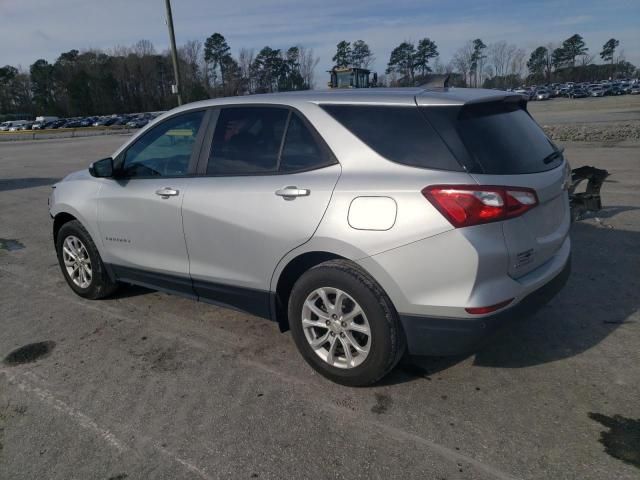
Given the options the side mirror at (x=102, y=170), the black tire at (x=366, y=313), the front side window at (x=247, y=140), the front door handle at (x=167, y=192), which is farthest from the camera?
the side mirror at (x=102, y=170)

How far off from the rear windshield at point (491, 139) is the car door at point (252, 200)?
27.5 inches

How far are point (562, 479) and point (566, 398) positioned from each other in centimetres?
73

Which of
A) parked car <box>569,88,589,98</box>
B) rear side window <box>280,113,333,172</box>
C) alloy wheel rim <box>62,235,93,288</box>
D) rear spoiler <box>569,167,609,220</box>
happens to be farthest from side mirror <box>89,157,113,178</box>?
parked car <box>569,88,589,98</box>

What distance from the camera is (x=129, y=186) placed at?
4219 millimetres

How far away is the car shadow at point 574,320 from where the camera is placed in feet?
11.4

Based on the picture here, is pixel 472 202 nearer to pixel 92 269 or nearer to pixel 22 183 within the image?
pixel 92 269

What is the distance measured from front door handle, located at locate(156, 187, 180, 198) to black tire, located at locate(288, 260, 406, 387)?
1.28m

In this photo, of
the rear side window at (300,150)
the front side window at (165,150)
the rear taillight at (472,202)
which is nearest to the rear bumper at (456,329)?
the rear taillight at (472,202)

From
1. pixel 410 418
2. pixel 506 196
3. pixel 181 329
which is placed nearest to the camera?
pixel 506 196

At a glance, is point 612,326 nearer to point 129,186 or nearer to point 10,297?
point 129,186

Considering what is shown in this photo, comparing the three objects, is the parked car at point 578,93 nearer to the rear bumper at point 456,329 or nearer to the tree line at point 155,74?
the tree line at point 155,74

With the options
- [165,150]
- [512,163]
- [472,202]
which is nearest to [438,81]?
[512,163]

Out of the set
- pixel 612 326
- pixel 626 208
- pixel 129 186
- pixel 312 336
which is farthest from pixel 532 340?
pixel 626 208

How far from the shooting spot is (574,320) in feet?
13.2
